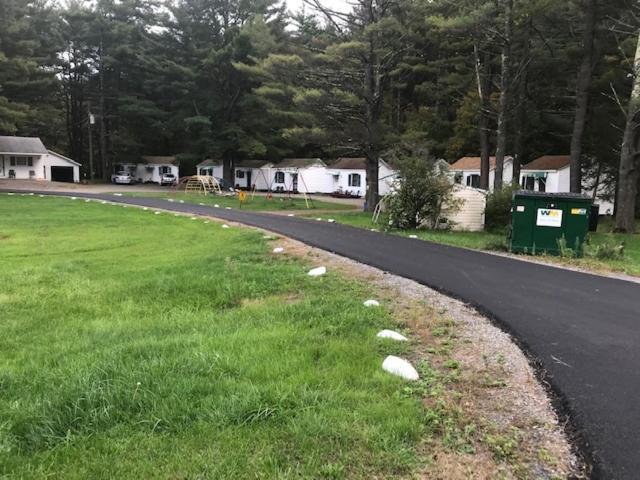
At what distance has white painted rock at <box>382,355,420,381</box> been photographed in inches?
168

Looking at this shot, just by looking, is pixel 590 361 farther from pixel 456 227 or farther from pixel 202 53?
pixel 202 53

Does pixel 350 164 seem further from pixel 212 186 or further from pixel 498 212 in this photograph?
pixel 498 212

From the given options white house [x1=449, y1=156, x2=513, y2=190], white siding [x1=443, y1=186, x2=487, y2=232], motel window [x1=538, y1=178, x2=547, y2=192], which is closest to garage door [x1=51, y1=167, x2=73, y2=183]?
white house [x1=449, y1=156, x2=513, y2=190]

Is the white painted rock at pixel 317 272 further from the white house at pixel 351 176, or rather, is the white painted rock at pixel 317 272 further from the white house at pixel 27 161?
the white house at pixel 27 161

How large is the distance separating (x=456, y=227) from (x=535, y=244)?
6428 mm

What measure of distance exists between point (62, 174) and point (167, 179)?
9.83 metres

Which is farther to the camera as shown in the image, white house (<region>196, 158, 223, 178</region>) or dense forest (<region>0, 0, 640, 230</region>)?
white house (<region>196, 158, 223, 178</region>)

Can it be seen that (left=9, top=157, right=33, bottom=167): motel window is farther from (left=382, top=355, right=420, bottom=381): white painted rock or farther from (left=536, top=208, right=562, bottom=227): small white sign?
(left=382, top=355, right=420, bottom=381): white painted rock

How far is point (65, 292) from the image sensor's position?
306 inches

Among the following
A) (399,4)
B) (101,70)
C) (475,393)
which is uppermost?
(101,70)

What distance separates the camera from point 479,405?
3.85 metres

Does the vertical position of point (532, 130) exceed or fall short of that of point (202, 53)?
it falls short

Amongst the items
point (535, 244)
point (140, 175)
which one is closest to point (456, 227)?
point (535, 244)

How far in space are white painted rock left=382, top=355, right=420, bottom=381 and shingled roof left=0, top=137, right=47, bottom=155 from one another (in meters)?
53.7
